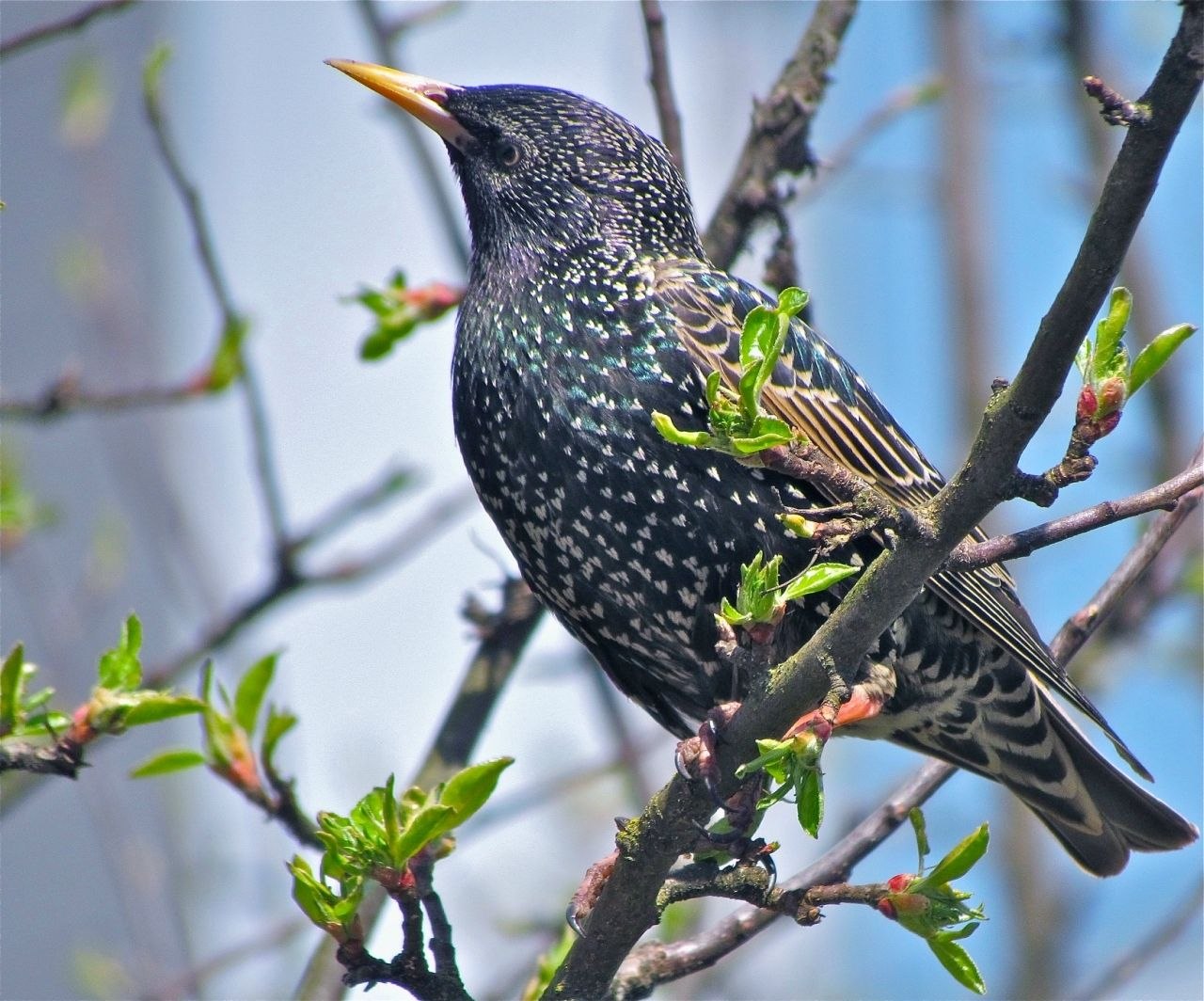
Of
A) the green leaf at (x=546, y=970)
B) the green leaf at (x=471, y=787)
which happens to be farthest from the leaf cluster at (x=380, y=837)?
the green leaf at (x=546, y=970)

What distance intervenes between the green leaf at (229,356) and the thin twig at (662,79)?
3.72 ft

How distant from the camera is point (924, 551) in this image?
74.2 inches

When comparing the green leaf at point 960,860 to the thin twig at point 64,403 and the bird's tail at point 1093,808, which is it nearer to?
the bird's tail at point 1093,808

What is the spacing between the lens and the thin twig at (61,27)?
8.10 ft

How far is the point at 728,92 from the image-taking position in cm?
768

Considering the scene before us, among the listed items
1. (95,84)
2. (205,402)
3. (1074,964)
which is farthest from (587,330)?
(1074,964)

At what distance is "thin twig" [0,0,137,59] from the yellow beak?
658mm

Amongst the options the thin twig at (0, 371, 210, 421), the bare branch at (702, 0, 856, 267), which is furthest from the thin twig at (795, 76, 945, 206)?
the thin twig at (0, 371, 210, 421)

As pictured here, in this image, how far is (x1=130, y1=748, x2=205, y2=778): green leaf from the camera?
2.49 metres

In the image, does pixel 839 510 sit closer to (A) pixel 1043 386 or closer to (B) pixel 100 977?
(A) pixel 1043 386

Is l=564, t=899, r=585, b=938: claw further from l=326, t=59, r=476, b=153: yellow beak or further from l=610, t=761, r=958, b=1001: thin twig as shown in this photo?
l=326, t=59, r=476, b=153: yellow beak

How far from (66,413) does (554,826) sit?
13.2ft

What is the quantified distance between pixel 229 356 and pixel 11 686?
1.32 m

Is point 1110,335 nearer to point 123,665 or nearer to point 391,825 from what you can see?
point 391,825
